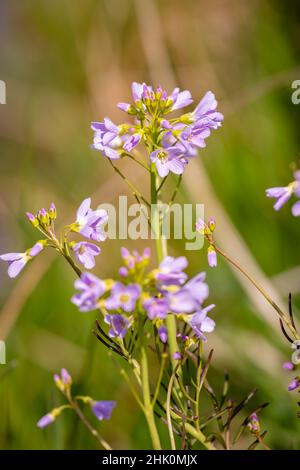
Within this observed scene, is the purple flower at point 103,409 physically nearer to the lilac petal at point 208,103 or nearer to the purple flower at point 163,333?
the purple flower at point 163,333

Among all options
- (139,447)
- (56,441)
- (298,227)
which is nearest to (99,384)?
(139,447)

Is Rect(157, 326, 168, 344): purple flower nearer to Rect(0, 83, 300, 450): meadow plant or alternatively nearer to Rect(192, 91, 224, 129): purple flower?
Rect(0, 83, 300, 450): meadow plant

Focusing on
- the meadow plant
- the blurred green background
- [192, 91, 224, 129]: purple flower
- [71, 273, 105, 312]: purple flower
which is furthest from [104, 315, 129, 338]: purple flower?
the blurred green background

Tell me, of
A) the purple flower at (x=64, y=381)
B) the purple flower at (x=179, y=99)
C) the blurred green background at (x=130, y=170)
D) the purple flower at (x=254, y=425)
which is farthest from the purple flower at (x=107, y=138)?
the blurred green background at (x=130, y=170)

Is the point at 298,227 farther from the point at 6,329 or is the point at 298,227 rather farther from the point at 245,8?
the point at 245,8

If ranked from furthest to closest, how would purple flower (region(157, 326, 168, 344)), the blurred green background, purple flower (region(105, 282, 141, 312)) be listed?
the blurred green background
purple flower (region(157, 326, 168, 344))
purple flower (region(105, 282, 141, 312))

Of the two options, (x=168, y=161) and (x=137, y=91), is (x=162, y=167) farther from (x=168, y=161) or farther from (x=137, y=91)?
(x=137, y=91)
